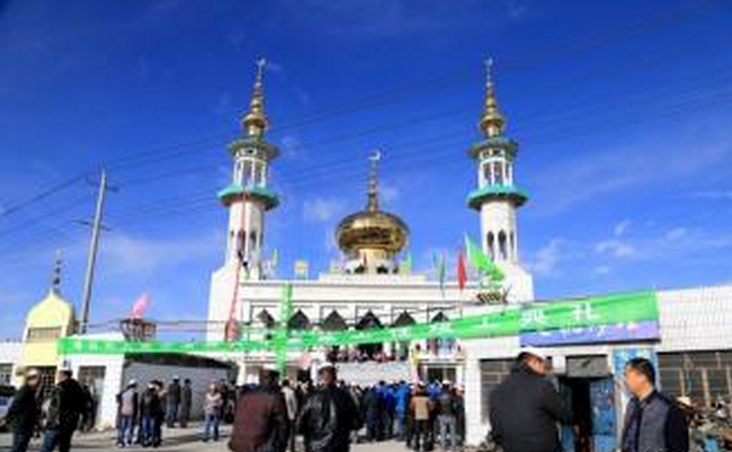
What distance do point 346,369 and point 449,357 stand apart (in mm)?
5118

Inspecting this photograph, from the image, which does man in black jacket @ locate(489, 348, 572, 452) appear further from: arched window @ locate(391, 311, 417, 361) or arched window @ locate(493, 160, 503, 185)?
arched window @ locate(493, 160, 503, 185)

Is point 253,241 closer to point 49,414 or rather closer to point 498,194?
point 498,194

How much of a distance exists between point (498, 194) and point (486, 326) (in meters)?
35.1

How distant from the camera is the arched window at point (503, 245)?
51.5 m

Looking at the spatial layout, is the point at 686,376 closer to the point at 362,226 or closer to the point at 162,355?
the point at 162,355

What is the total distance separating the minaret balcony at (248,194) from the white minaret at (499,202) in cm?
1544

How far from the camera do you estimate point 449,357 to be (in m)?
33.8

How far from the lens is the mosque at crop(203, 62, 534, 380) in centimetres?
4156

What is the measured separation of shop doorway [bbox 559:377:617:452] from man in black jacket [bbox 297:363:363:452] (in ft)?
21.2

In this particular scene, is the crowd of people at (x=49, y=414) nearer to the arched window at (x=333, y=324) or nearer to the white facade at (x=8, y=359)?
the white facade at (x=8, y=359)

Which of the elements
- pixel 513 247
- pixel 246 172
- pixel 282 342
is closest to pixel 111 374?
pixel 282 342

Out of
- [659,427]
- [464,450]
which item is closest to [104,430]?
[464,450]

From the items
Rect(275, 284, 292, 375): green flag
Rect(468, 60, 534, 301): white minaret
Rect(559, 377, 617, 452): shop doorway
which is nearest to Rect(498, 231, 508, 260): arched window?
Rect(468, 60, 534, 301): white minaret

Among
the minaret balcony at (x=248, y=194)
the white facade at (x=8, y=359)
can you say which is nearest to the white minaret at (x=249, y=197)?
the minaret balcony at (x=248, y=194)
